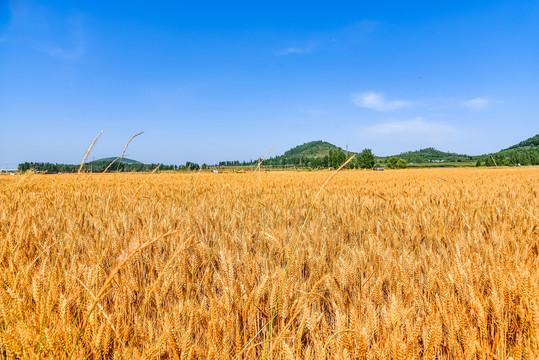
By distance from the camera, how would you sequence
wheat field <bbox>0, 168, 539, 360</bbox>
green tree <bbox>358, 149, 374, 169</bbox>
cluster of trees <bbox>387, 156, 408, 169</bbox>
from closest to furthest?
wheat field <bbox>0, 168, 539, 360</bbox> < green tree <bbox>358, 149, 374, 169</bbox> < cluster of trees <bbox>387, 156, 408, 169</bbox>

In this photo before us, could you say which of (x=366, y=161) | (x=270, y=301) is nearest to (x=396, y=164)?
(x=366, y=161)

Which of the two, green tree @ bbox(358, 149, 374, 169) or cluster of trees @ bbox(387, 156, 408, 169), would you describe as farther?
cluster of trees @ bbox(387, 156, 408, 169)

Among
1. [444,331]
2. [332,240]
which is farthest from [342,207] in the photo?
[444,331]

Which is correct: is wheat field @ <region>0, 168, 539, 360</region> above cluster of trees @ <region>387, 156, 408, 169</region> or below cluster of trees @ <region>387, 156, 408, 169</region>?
below

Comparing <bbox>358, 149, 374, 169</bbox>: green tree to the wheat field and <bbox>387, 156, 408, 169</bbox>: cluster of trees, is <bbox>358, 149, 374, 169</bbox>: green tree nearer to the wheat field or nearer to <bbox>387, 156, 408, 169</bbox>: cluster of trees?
<bbox>387, 156, 408, 169</bbox>: cluster of trees

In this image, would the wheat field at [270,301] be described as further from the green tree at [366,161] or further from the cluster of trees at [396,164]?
the cluster of trees at [396,164]

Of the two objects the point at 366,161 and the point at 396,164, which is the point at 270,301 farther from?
the point at 396,164

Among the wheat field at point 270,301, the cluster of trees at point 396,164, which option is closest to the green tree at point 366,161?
the cluster of trees at point 396,164

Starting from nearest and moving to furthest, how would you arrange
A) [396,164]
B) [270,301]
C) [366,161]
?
[270,301]
[366,161]
[396,164]

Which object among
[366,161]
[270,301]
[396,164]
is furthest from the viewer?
[396,164]

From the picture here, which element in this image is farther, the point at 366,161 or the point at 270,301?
the point at 366,161

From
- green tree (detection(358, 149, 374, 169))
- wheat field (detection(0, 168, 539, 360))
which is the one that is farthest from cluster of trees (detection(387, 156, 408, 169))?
wheat field (detection(0, 168, 539, 360))

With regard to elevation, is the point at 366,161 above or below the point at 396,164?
above

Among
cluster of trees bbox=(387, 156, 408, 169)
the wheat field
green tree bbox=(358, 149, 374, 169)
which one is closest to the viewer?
the wheat field
